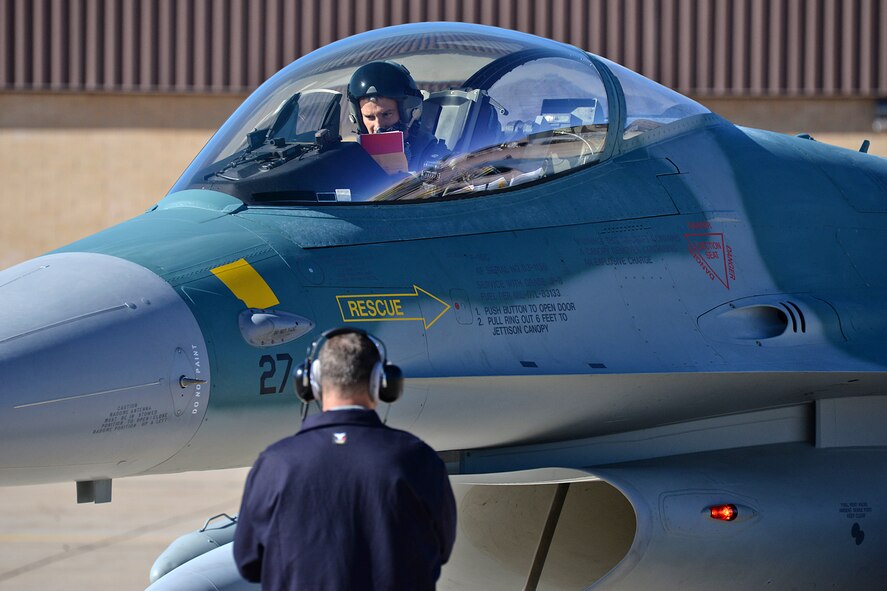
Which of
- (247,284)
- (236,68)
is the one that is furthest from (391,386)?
(236,68)

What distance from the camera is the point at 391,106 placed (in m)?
5.34

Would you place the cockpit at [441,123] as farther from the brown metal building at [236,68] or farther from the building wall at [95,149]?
the building wall at [95,149]

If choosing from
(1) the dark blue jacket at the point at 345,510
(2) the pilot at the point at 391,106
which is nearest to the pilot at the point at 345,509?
(1) the dark blue jacket at the point at 345,510

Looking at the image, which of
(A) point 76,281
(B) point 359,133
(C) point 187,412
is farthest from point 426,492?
(B) point 359,133

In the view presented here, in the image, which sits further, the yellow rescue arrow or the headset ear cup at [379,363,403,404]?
the yellow rescue arrow

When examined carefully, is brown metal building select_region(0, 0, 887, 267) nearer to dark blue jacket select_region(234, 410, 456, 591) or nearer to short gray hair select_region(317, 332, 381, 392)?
short gray hair select_region(317, 332, 381, 392)

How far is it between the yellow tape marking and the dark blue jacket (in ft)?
5.00

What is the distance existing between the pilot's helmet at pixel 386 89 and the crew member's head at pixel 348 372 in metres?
2.46

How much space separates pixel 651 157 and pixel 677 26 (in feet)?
39.8

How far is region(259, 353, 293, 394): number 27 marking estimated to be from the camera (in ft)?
14.1

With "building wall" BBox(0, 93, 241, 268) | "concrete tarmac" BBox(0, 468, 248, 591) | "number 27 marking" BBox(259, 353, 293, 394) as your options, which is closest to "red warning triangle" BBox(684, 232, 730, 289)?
"number 27 marking" BBox(259, 353, 293, 394)

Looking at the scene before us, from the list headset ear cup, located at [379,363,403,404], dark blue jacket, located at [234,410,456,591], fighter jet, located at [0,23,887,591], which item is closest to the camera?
dark blue jacket, located at [234,410,456,591]

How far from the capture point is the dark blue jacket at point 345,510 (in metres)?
2.77

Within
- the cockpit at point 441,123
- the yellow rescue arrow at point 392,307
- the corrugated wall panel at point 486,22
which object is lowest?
the yellow rescue arrow at point 392,307
